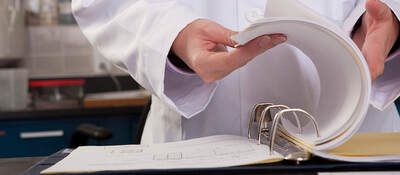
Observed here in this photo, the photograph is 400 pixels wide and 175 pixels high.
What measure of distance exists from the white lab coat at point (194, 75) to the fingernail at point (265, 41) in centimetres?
13

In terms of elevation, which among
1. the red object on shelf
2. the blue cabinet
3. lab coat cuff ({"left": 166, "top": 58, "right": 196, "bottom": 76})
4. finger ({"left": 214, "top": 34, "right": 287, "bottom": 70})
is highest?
finger ({"left": 214, "top": 34, "right": 287, "bottom": 70})

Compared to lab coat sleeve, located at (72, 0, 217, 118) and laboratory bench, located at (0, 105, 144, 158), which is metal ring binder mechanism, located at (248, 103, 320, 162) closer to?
lab coat sleeve, located at (72, 0, 217, 118)

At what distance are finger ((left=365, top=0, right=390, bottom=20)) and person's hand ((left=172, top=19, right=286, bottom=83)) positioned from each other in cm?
14

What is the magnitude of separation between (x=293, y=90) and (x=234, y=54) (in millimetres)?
219

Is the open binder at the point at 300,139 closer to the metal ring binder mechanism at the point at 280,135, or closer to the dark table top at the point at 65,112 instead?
the metal ring binder mechanism at the point at 280,135

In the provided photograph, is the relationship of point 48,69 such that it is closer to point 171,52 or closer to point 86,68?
point 86,68

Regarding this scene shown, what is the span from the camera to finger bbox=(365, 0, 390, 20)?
0.58 m

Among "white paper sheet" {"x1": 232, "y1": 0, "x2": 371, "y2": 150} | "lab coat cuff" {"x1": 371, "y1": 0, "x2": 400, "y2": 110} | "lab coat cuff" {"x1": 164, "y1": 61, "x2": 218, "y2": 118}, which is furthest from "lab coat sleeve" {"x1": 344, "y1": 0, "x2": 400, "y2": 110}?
"lab coat cuff" {"x1": 164, "y1": 61, "x2": 218, "y2": 118}

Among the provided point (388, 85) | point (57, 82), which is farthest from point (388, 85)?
point (57, 82)

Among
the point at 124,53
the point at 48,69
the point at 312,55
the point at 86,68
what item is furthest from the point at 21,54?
the point at 312,55

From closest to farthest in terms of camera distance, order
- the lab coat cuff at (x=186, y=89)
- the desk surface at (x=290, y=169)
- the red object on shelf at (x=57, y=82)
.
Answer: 1. the desk surface at (x=290, y=169)
2. the lab coat cuff at (x=186, y=89)
3. the red object on shelf at (x=57, y=82)

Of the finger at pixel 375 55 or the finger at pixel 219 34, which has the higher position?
the finger at pixel 219 34

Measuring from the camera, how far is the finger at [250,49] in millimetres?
498

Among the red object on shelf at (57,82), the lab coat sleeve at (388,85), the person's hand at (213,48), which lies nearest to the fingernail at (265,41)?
the person's hand at (213,48)
